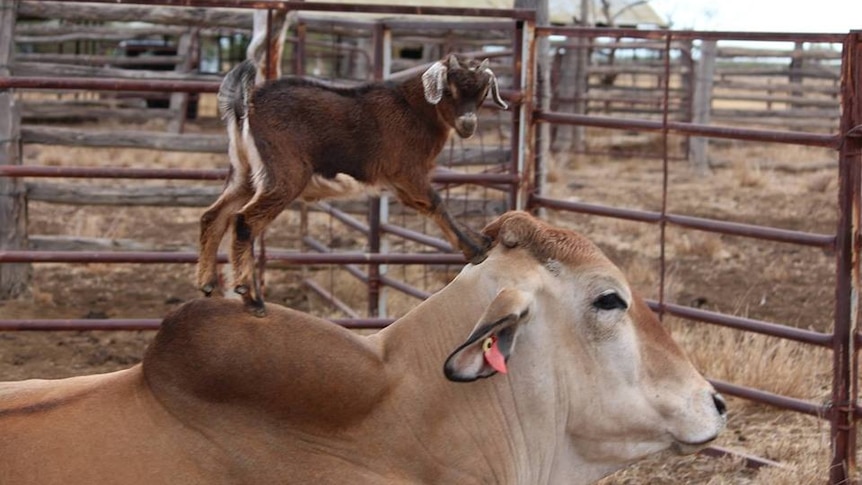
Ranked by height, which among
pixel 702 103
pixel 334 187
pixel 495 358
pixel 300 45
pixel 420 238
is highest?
pixel 300 45

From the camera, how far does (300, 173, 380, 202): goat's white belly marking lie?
3.85 metres

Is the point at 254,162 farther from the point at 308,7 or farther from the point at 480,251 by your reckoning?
the point at 308,7

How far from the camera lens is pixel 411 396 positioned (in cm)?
284

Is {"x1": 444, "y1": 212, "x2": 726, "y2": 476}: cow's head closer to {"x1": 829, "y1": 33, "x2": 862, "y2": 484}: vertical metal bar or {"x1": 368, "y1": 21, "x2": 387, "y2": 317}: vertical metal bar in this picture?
{"x1": 829, "y1": 33, "x2": 862, "y2": 484}: vertical metal bar

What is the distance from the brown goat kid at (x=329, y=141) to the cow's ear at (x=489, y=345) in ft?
2.31

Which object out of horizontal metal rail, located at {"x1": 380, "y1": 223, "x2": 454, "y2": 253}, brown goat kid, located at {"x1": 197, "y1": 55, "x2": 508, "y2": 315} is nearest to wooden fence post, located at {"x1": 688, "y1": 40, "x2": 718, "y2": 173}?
horizontal metal rail, located at {"x1": 380, "y1": 223, "x2": 454, "y2": 253}

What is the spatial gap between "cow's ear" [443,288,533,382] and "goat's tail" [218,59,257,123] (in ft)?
4.20

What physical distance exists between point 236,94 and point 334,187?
1.41 feet

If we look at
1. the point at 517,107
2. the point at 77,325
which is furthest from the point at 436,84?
the point at 77,325

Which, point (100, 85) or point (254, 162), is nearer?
point (254, 162)

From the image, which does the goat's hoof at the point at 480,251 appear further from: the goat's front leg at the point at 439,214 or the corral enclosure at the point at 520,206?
the corral enclosure at the point at 520,206

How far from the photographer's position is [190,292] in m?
8.58

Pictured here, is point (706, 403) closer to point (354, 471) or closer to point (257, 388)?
point (354, 471)

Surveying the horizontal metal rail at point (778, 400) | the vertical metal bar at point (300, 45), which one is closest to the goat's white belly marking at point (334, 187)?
the horizontal metal rail at point (778, 400)
